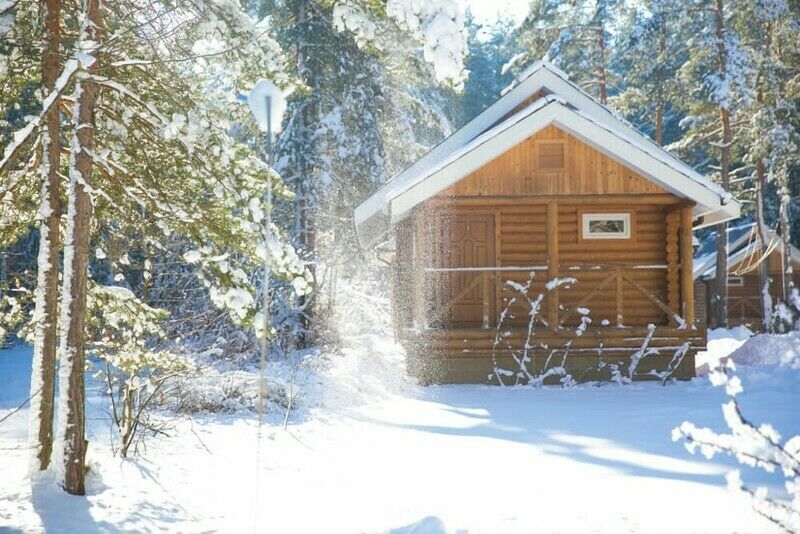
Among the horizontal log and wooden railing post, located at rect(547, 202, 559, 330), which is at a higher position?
the horizontal log

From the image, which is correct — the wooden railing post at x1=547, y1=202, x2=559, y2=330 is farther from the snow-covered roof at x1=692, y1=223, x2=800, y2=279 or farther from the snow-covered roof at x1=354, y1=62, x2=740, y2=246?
the snow-covered roof at x1=692, y1=223, x2=800, y2=279

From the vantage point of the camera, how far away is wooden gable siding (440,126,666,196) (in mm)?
12438

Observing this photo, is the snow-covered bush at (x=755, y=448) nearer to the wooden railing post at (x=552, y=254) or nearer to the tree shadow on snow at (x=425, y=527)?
the tree shadow on snow at (x=425, y=527)

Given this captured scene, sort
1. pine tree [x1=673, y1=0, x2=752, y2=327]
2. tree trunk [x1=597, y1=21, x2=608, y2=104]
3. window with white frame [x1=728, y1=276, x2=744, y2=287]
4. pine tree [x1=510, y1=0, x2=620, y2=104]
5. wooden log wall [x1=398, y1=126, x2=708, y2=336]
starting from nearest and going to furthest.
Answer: wooden log wall [x1=398, y1=126, x2=708, y2=336] < pine tree [x1=673, y1=0, x2=752, y2=327] < pine tree [x1=510, y1=0, x2=620, y2=104] < tree trunk [x1=597, y1=21, x2=608, y2=104] < window with white frame [x1=728, y1=276, x2=744, y2=287]

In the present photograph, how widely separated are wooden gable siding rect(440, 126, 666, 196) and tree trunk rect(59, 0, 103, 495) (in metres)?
7.78

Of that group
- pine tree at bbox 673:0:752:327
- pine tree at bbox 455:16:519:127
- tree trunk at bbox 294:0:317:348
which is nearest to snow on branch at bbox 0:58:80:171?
tree trunk at bbox 294:0:317:348

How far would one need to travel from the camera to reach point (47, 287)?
19.1 ft

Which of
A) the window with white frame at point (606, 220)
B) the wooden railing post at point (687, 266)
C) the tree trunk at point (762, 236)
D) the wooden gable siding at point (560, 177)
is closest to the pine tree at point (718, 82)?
the tree trunk at point (762, 236)

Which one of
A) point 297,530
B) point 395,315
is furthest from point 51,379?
point 395,315

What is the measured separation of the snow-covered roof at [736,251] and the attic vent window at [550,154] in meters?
19.1

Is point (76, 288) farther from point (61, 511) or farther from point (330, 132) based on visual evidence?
point (330, 132)

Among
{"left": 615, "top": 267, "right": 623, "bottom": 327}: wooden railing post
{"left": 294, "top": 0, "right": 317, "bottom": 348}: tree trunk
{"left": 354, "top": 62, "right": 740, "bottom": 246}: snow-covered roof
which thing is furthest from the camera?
{"left": 294, "top": 0, "right": 317, "bottom": 348}: tree trunk

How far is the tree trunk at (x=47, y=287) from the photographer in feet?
19.0

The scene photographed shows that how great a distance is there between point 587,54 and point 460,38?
992 inches
